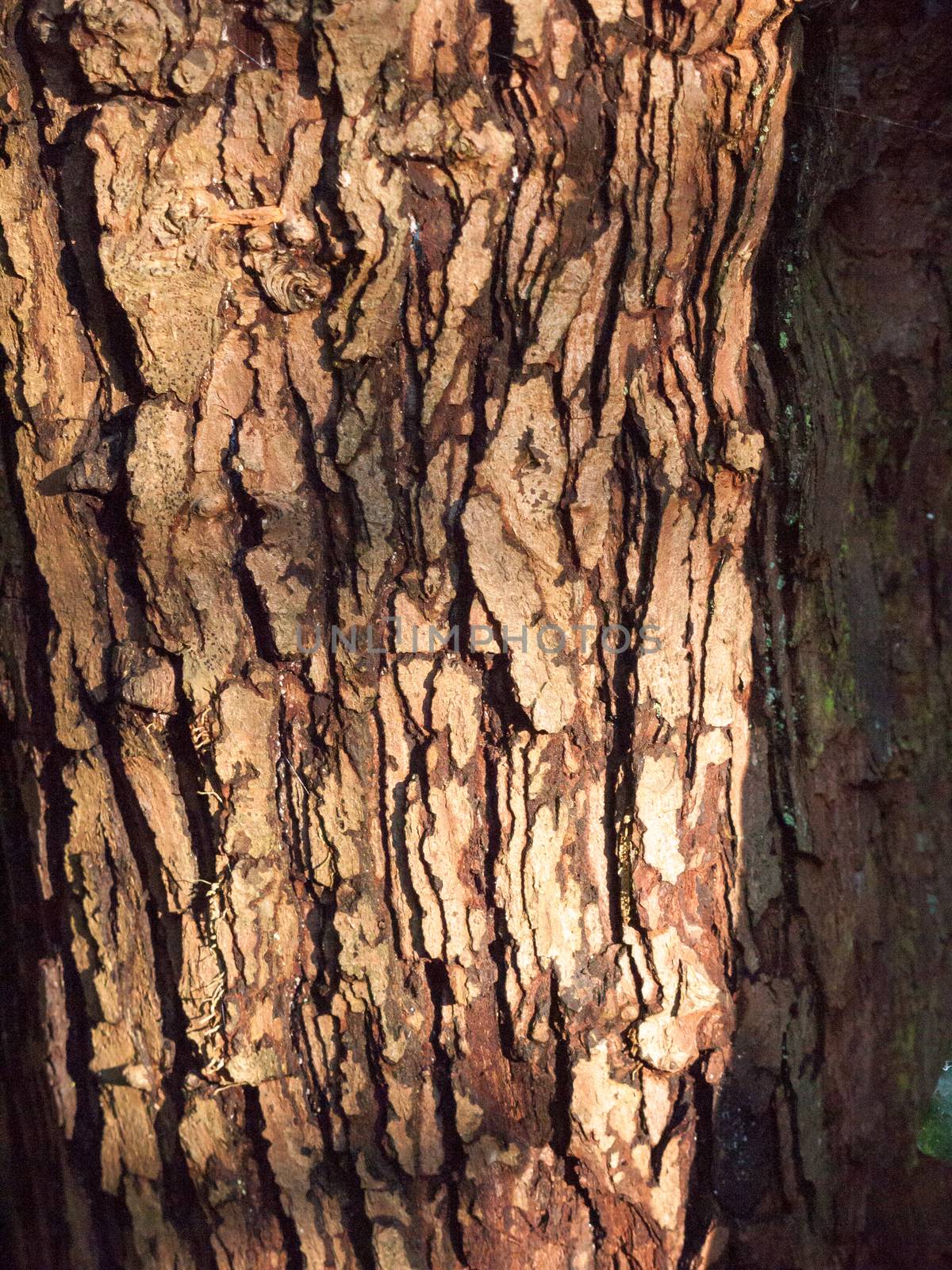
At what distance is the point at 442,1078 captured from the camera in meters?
1.31

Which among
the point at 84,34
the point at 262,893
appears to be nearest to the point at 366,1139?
the point at 262,893

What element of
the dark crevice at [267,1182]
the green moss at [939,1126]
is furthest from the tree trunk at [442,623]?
the green moss at [939,1126]

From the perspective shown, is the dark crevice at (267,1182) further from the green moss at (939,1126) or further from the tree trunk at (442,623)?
the green moss at (939,1126)

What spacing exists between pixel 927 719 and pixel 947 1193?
708 mm

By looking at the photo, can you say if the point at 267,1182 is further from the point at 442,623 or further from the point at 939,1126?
the point at 939,1126

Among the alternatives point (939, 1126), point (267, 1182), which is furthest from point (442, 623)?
point (939, 1126)

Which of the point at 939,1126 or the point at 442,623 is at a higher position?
the point at 442,623

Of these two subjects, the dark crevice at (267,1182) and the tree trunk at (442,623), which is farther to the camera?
the dark crevice at (267,1182)

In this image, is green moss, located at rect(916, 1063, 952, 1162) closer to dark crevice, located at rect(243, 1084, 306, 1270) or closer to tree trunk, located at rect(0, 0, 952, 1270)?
tree trunk, located at rect(0, 0, 952, 1270)

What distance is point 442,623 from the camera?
126 cm

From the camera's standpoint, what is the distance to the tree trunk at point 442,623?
1.18m

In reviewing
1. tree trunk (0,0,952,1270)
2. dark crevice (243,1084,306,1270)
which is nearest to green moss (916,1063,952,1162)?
tree trunk (0,0,952,1270)

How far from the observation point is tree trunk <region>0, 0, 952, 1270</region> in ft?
3.86

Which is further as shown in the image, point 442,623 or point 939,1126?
point 939,1126
